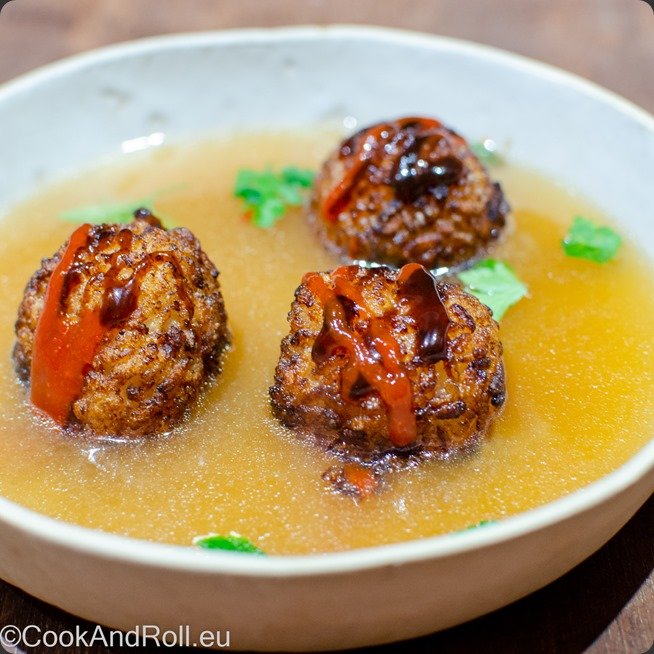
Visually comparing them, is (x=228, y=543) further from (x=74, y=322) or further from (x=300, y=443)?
(x=74, y=322)

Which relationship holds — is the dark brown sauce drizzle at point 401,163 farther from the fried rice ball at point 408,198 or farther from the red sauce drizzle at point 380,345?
the red sauce drizzle at point 380,345

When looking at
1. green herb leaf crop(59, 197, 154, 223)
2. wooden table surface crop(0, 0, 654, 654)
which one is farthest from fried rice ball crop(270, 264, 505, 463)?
wooden table surface crop(0, 0, 654, 654)

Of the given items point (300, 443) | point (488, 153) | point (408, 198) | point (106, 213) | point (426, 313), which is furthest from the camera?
point (488, 153)

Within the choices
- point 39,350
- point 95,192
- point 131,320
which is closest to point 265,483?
point 131,320

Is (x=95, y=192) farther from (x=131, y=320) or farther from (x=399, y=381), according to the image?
(x=399, y=381)

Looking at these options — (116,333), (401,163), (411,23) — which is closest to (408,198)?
(401,163)

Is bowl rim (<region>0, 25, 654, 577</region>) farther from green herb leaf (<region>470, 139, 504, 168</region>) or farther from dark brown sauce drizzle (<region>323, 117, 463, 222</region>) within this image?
green herb leaf (<region>470, 139, 504, 168</region>)
